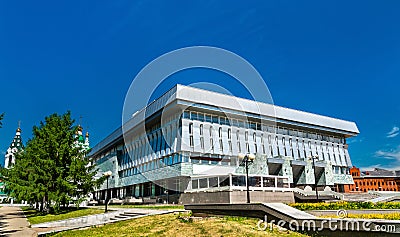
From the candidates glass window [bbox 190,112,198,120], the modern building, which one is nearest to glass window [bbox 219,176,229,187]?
the modern building

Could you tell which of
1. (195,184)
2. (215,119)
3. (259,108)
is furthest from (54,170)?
(259,108)

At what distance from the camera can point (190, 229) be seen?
11984 mm

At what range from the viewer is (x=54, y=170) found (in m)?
26.6

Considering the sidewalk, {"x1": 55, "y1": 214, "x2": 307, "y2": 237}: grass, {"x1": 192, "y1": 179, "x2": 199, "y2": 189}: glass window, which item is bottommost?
the sidewalk

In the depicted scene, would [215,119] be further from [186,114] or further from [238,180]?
[238,180]

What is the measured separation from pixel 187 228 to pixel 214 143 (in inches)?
1027

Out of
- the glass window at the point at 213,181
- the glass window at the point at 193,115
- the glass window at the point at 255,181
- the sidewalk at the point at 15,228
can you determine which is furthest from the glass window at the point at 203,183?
the glass window at the point at 193,115

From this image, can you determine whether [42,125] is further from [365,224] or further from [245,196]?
[365,224]

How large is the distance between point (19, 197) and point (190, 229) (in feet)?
68.5

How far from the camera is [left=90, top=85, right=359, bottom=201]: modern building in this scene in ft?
120

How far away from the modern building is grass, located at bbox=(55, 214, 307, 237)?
42.0 feet

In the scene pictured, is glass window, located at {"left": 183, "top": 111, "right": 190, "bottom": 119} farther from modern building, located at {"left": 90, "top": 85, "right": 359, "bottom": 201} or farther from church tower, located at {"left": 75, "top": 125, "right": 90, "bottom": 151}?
church tower, located at {"left": 75, "top": 125, "right": 90, "bottom": 151}

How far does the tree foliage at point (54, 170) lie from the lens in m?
25.7

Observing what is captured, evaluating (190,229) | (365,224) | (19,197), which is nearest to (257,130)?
(19,197)
